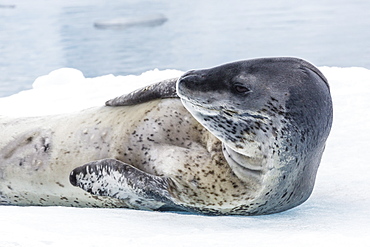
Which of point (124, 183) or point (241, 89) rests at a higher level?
point (241, 89)

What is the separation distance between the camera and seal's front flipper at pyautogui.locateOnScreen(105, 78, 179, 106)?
2.39m

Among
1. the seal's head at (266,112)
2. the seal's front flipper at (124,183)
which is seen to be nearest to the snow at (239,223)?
the seal's front flipper at (124,183)

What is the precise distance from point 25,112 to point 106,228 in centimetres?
274

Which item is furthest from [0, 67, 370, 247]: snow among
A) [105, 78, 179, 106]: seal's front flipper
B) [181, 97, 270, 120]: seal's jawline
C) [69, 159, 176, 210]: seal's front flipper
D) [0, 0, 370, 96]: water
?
[0, 0, 370, 96]: water

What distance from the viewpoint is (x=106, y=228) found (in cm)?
167

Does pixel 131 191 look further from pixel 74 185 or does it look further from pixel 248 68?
pixel 248 68

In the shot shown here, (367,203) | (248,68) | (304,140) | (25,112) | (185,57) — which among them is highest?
(248,68)

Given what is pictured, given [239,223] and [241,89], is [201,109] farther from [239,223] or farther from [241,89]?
[239,223]

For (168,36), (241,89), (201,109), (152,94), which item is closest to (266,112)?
(241,89)

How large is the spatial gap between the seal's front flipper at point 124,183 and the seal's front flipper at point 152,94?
38 centimetres

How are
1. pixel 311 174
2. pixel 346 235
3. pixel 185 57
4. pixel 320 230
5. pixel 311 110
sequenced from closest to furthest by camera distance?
pixel 346 235, pixel 320 230, pixel 311 110, pixel 311 174, pixel 185 57

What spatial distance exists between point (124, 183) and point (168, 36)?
12.8 metres

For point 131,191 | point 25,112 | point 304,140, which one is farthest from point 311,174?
point 25,112

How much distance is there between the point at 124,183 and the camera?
2.10 metres
